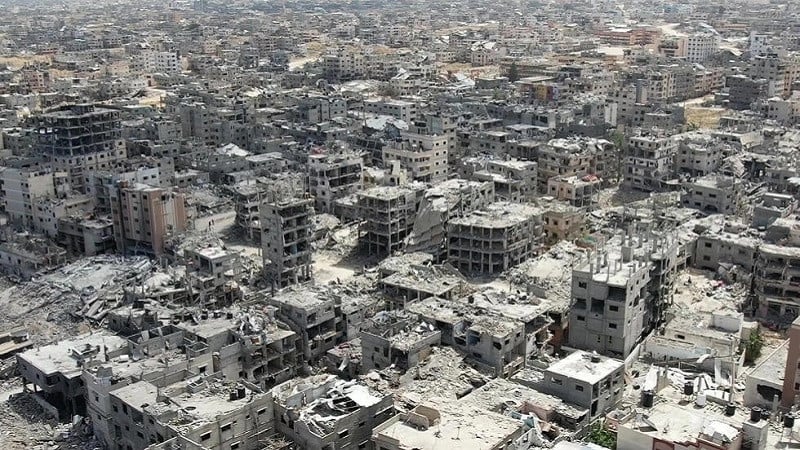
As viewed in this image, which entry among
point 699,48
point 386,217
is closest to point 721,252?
point 386,217

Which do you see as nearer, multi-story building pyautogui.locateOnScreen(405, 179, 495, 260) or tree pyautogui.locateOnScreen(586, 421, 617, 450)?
tree pyautogui.locateOnScreen(586, 421, 617, 450)

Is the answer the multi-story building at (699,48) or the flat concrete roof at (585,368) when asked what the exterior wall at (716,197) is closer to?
the flat concrete roof at (585,368)

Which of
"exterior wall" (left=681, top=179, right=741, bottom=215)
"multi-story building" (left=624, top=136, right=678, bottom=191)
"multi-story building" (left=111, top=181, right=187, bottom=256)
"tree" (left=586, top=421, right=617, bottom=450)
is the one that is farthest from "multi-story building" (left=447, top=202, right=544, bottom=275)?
"tree" (left=586, top=421, right=617, bottom=450)

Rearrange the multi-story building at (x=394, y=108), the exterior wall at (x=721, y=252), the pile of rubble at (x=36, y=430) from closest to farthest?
the pile of rubble at (x=36, y=430), the exterior wall at (x=721, y=252), the multi-story building at (x=394, y=108)

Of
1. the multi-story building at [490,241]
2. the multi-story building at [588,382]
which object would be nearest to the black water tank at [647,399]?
the multi-story building at [588,382]

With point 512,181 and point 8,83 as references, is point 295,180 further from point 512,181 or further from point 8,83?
point 8,83

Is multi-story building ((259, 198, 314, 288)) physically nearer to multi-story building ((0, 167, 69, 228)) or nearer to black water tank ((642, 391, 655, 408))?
multi-story building ((0, 167, 69, 228))

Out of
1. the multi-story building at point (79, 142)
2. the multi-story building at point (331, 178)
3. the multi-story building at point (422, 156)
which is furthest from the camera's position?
the multi-story building at point (422, 156)

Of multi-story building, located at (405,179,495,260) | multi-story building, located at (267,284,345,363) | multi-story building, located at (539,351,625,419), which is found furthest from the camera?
multi-story building, located at (405,179,495,260)
